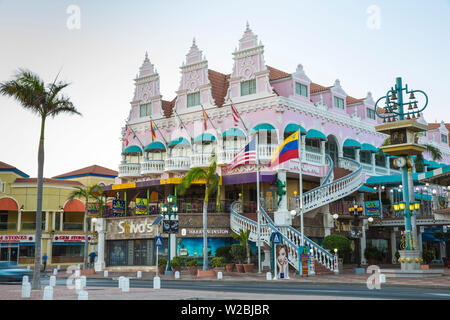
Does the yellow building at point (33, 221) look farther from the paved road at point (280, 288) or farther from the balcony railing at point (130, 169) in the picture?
the paved road at point (280, 288)

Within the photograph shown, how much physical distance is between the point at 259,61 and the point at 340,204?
12921mm

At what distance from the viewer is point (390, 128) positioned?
104 feet

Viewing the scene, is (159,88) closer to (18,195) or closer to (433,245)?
(18,195)

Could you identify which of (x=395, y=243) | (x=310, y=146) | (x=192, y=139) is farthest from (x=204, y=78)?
(x=395, y=243)

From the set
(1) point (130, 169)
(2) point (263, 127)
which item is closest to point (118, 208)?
(1) point (130, 169)

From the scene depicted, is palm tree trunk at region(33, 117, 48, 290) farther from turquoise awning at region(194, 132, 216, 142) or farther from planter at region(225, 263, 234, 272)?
turquoise awning at region(194, 132, 216, 142)

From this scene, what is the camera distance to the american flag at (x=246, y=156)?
37500mm

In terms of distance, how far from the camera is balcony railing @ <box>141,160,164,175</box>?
46094 mm

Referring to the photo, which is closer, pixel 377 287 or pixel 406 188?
pixel 377 287

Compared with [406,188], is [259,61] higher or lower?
higher

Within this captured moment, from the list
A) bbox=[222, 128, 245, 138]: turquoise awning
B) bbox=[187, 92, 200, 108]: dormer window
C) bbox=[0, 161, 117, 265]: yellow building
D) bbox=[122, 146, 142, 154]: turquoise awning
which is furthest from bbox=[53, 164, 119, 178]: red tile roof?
bbox=[222, 128, 245, 138]: turquoise awning

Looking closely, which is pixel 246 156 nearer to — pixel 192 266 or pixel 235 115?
pixel 235 115

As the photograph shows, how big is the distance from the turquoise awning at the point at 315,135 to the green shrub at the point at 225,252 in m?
10.6
